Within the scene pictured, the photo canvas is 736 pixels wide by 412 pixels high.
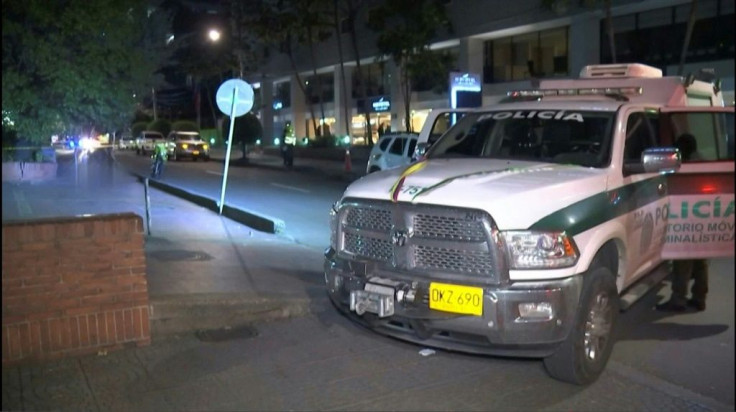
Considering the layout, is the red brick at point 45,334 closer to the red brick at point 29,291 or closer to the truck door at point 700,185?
the red brick at point 29,291

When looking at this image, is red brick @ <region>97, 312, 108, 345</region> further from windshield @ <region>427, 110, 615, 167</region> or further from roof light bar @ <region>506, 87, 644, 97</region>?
roof light bar @ <region>506, 87, 644, 97</region>

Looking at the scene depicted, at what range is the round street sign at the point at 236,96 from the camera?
11941mm

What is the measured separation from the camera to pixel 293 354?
6.10 meters

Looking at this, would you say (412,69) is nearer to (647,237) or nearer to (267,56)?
(267,56)

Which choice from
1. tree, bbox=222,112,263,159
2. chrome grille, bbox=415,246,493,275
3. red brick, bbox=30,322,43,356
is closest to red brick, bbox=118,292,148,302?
red brick, bbox=30,322,43,356

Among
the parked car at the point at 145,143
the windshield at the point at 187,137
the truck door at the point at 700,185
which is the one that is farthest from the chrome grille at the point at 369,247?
the windshield at the point at 187,137

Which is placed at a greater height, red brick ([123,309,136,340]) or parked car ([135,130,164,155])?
parked car ([135,130,164,155])

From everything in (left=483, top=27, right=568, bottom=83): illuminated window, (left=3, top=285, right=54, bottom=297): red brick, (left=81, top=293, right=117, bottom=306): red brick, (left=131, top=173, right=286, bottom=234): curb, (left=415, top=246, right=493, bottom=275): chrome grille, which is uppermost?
(left=483, top=27, right=568, bottom=83): illuminated window

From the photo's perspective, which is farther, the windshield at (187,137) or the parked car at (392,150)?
the windshield at (187,137)

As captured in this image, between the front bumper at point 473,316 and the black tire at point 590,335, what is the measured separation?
16 cm

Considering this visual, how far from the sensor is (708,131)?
23.8 feet

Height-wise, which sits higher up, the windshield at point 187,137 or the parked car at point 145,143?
the windshield at point 187,137

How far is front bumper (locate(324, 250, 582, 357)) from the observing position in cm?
477

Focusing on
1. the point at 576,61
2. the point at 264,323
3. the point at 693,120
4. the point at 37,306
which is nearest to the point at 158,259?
the point at 264,323
